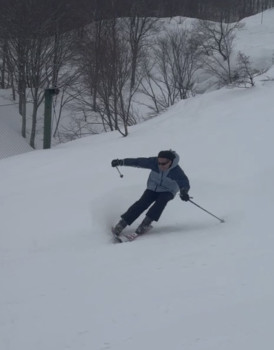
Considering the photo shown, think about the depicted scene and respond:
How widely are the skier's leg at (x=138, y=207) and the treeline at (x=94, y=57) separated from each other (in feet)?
32.6

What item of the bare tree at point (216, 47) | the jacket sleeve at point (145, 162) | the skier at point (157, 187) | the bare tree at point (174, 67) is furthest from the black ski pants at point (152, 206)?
the bare tree at point (216, 47)

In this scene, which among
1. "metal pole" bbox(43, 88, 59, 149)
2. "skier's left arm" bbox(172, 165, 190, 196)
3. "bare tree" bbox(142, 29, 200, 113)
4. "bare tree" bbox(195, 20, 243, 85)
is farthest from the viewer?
"bare tree" bbox(195, 20, 243, 85)

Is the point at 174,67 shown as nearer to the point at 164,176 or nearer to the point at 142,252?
the point at 164,176

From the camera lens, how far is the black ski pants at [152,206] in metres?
7.23

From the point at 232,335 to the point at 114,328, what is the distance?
35.9 inches

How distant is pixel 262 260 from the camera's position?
5.33 meters

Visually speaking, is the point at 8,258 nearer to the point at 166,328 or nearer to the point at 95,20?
the point at 166,328

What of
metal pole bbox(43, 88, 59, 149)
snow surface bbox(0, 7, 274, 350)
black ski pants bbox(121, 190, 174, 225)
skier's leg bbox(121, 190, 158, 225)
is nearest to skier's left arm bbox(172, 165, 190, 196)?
black ski pants bbox(121, 190, 174, 225)

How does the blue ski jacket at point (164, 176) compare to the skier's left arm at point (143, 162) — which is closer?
the blue ski jacket at point (164, 176)

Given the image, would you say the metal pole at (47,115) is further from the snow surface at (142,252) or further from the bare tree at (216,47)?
the bare tree at (216,47)

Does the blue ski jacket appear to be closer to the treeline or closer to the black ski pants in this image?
the black ski pants

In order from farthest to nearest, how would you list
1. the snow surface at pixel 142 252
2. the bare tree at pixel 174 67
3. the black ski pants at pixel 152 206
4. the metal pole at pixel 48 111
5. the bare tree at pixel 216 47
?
the bare tree at pixel 216 47 → the bare tree at pixel 174 67 → the metal pole at pixel 48 111 → the black ski pants at pixel 152 206 → the snow surface at pixel 142 252

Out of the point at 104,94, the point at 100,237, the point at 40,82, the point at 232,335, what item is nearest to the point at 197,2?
the point at 40,82

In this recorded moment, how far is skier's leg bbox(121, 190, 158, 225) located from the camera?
7316mm
